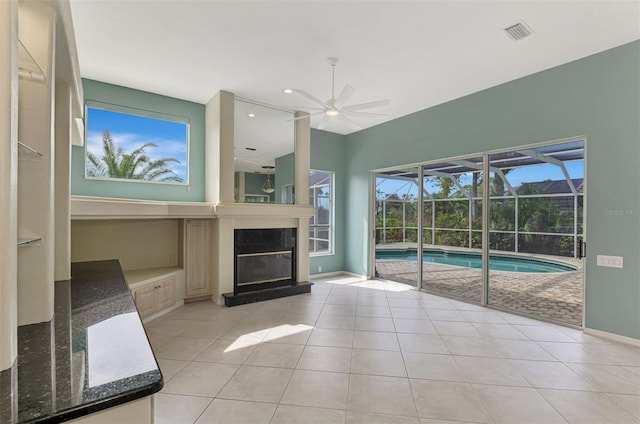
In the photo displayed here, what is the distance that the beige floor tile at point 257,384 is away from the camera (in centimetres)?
226

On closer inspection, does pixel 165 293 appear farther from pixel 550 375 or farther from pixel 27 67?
pixel 550 375

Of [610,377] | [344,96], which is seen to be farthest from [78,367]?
[610,377]

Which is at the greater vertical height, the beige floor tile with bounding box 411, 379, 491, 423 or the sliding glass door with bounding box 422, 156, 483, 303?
the sliding glass door with bounding box 422, 156, 483, 303

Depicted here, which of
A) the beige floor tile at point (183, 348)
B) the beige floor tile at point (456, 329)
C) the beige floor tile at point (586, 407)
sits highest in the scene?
the beige floor tile at point (586, 407)

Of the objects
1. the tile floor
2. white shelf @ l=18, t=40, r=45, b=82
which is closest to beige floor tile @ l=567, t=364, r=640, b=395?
the tile floor

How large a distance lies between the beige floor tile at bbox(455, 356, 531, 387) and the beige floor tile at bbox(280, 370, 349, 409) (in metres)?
1.12

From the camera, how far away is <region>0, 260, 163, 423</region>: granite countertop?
763mm

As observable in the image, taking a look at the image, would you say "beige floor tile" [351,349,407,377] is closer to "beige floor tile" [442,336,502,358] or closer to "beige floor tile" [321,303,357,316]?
"beige floor tile" [442,336,502,358]

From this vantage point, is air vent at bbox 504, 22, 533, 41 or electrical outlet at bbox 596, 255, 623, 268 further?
electrical outlet at bbox 596, 255, 623, 268

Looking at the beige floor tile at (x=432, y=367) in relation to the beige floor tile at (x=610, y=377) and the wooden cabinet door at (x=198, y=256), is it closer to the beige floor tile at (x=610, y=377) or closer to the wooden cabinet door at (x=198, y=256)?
the beige floor tile at (x=610, y=377)

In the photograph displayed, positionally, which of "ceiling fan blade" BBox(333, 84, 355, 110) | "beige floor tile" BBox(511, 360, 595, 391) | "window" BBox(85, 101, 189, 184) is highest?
"ceiling fan blade" BBox(333, 84, 355, 110)

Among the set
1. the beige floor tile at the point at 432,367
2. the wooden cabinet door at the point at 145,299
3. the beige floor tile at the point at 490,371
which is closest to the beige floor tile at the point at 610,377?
the beige floor tile at the point at 490,371

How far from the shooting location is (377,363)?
2.76 metres

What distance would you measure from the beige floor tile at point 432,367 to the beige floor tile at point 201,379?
1635 mm
